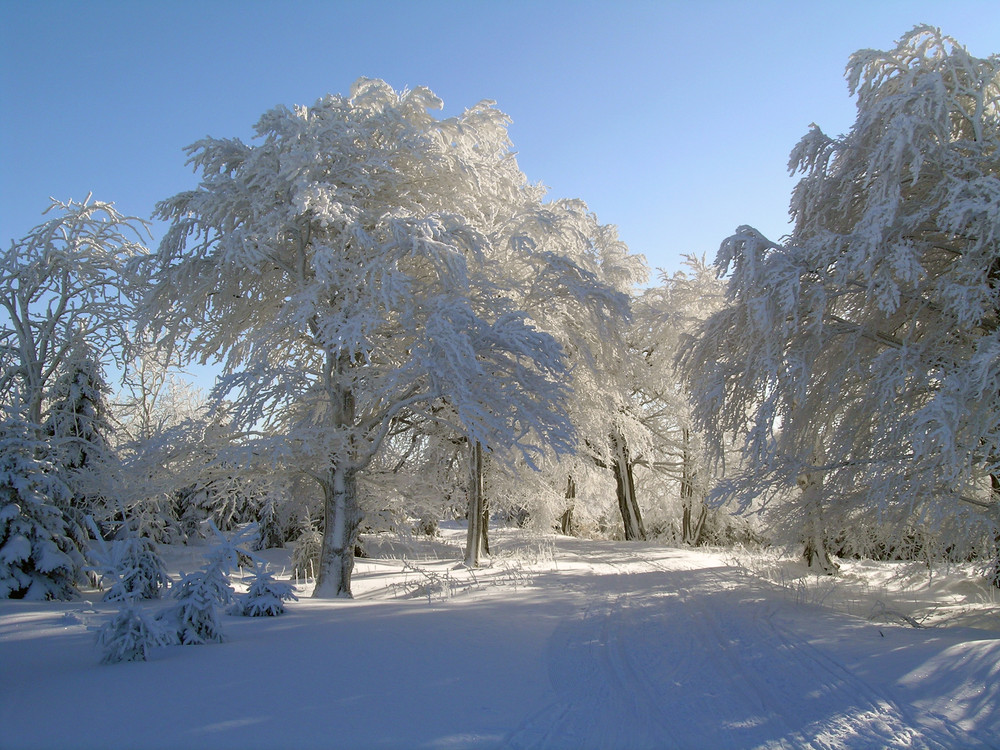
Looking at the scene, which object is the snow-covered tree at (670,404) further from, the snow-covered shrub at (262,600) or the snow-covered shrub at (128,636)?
the snow-covered shrub at (128,636)

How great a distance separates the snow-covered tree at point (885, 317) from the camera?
297 inches

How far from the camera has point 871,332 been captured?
30.4ft

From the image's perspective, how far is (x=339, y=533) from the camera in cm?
1034

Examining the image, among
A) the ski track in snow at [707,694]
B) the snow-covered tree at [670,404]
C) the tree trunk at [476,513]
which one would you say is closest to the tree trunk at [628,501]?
the snow-covered tree at [670,404]

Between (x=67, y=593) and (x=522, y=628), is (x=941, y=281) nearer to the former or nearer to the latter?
(x=522, y=628)

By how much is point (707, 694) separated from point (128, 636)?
4.86 m

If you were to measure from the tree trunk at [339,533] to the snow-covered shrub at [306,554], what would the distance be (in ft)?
7.28

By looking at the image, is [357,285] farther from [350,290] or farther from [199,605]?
[199,605]

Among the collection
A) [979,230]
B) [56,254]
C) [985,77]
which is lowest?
[979,230]

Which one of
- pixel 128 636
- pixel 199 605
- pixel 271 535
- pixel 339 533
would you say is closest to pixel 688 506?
pixel 271 535

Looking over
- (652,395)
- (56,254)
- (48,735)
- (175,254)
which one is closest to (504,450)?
(48,735)

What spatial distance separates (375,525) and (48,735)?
24.7 ft

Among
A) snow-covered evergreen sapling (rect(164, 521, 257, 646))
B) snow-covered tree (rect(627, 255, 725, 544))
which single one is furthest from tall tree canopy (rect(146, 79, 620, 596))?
snow-covered tree (rect(627, 255, 725, 544))

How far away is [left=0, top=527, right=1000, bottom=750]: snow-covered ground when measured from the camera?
3.92 m
